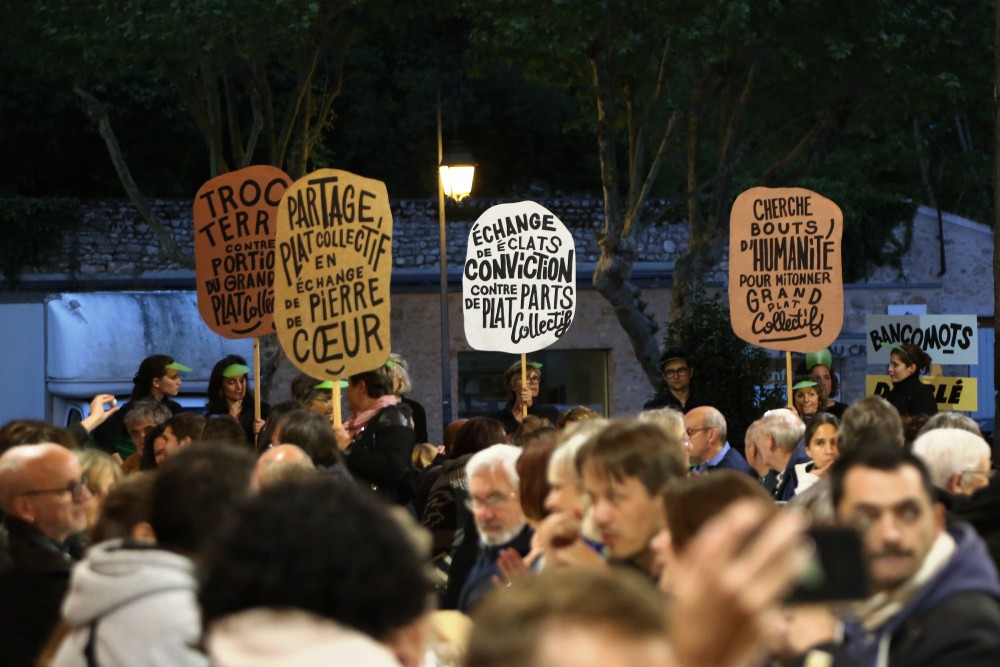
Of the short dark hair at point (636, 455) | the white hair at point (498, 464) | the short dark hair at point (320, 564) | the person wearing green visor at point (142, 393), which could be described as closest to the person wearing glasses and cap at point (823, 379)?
the person wearing green visor at point (142, 393)

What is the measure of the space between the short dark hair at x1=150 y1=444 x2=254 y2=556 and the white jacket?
5.5 inches

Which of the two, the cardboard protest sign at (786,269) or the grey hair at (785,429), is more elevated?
the cardboard protest sign at (786,269)

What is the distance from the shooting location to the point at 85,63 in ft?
66.6

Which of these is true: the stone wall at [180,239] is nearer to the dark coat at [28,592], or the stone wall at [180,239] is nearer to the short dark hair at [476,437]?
the short dark hair at [476,437]

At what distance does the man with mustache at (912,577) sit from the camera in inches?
126

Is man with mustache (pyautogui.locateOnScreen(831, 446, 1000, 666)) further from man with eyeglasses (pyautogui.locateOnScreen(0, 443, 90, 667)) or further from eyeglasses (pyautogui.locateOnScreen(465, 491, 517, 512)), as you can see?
man with eyeglasses (pyautogui.locateOnScreen(0, 443, 90, 667))

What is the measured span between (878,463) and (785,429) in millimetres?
4192

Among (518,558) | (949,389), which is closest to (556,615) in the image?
(518,558)

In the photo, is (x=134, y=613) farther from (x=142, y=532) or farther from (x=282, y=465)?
(x=282, y=465)

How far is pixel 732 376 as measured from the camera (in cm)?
1452

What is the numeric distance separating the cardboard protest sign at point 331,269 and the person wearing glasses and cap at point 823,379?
3.61m

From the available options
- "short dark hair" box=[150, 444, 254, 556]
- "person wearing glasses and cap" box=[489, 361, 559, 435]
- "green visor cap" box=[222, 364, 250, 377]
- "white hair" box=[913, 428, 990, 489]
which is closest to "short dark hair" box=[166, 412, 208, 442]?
"green visor cap" box=[222, 364, 250, 377]

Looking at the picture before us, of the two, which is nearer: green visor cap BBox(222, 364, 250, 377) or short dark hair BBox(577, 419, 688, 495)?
short dark hair BBox(577, 419, 688, 495)

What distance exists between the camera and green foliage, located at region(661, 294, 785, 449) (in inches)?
564
